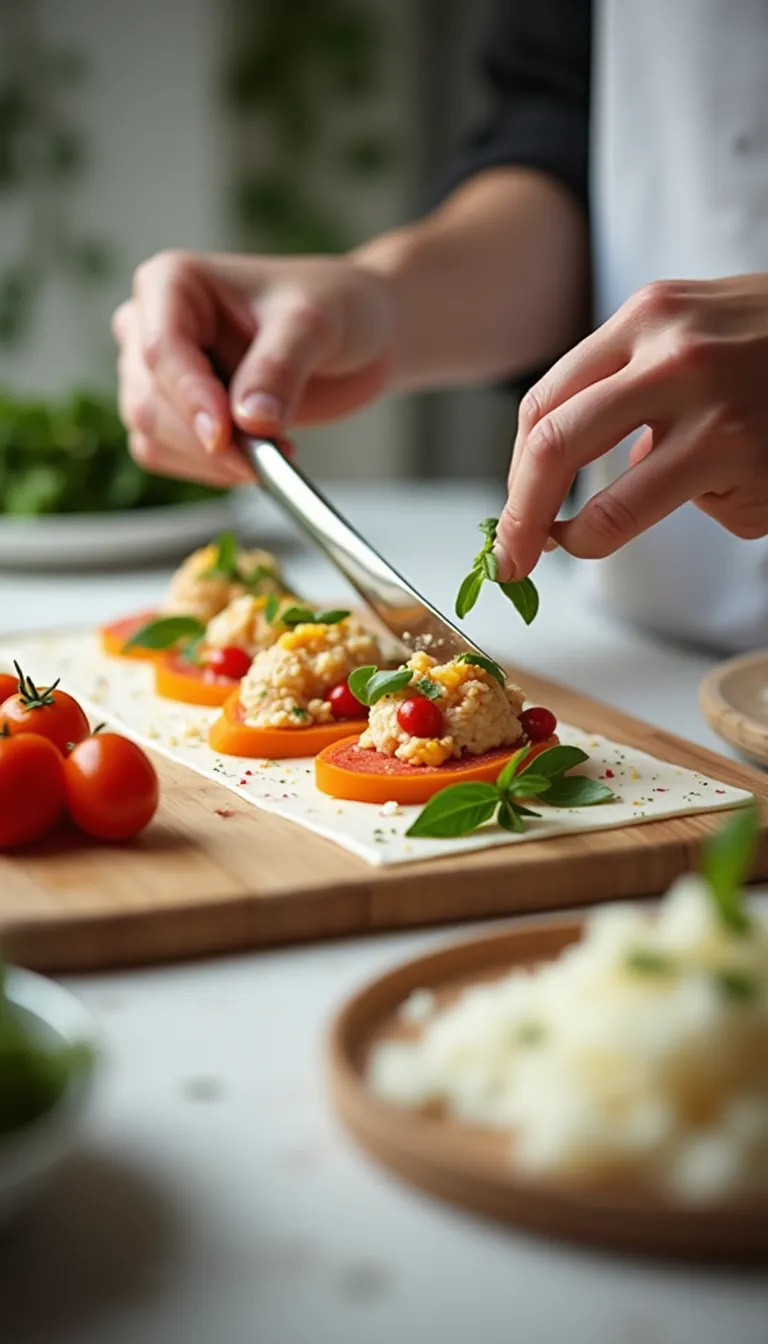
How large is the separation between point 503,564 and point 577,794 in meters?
0.27

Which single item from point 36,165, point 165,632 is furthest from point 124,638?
point 36,165

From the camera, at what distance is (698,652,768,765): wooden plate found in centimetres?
183

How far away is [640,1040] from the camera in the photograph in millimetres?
904

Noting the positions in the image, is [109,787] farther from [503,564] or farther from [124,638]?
[124,638]

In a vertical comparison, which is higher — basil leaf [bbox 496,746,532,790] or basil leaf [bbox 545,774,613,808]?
basil leaf [bbox 496,746,532,790]

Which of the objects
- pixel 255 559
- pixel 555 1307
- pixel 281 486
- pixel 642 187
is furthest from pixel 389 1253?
pixel 642 187

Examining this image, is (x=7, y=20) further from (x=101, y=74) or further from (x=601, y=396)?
(x=601, y=396)

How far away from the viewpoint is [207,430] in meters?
2.35

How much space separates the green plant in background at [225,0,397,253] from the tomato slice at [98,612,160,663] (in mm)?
3393

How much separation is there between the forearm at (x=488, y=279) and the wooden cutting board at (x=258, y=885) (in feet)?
4.52

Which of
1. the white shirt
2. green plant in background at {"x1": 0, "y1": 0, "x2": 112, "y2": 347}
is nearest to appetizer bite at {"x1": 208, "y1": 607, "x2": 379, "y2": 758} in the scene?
the white shirt

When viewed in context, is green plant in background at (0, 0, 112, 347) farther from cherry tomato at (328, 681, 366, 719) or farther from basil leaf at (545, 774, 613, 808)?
basil leaf at (545, 774, 613, 808)

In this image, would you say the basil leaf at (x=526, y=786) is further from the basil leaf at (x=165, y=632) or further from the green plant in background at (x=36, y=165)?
the green plant in background at (x=36, y=165)

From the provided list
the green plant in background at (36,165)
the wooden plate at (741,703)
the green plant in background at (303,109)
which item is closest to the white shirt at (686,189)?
the wooden plate at (741,703)
